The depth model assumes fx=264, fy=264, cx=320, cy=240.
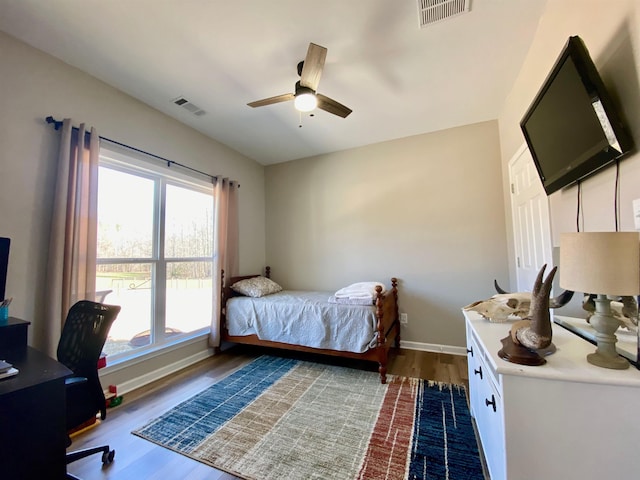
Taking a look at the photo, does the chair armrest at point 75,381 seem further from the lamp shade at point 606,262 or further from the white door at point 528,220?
the white door at point 528,220

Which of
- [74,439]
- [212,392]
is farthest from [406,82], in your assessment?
[74,439]

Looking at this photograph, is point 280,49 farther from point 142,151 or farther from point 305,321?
point 305,321

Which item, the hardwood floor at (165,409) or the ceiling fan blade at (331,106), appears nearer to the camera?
the hardwood floor at (165,409)

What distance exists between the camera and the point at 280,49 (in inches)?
78.0

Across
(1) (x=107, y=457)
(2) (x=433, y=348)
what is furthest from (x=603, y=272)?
(2) (x=433, y=348)

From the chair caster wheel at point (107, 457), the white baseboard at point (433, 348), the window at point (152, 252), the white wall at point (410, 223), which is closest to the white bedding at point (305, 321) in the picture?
the window at point (152, 252)

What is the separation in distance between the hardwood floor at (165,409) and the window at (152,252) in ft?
1.48

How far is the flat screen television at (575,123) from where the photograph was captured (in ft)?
3.40

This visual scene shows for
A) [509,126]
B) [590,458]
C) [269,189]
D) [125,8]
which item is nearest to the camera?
[590,458]

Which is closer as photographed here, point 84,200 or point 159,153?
point 84,200

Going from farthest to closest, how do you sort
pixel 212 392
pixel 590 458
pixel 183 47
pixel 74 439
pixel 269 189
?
pixel 269 189, pixel 212 392, pixel 183 47, pixel 74 439, pixel 590 458

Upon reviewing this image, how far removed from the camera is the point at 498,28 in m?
1.83

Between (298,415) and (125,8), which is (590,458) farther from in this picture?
(125,8)

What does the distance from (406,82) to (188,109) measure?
2.20 metres
